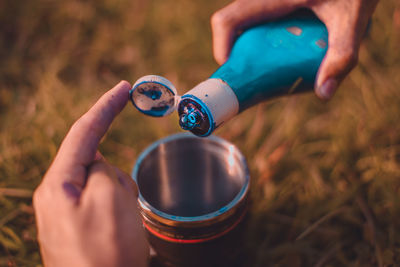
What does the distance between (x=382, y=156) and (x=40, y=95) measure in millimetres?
1491

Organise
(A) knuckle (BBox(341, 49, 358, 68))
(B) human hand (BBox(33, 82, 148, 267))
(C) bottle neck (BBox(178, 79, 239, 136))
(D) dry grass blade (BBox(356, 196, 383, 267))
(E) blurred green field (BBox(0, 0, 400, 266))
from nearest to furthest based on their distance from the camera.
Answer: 1. (B) human hand (BBox(33, 82, 148, 267))
2. (C) bottle neck (BBox(178, 79, 239, 136))
3. (A) knuckle (BBox(341, 49, 358, 68))
4. (D) dry grass blade (BBox(356, 196, 383, 267))
5. (E) blurred green field (BBox(0, 0, 400, 266))

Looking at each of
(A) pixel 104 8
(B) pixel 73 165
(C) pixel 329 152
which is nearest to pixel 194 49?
(A) pixel 104 8

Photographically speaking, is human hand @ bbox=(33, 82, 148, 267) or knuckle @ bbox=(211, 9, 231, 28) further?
knuckle @ bbox=(211, 9, 231, 28)

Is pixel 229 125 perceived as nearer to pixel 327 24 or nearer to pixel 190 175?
pixel 190 175

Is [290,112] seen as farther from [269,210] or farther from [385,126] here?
[269,210]

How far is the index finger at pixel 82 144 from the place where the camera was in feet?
2.23

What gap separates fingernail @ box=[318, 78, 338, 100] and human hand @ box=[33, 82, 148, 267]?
2.15ft

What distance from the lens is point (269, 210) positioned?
4.25 feet

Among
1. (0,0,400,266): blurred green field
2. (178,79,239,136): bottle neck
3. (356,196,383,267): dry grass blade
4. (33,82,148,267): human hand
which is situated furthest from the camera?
(0,0,400,266): blurred green field

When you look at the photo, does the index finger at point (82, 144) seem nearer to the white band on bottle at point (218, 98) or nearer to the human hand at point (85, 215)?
the human hand at point (85, 215)

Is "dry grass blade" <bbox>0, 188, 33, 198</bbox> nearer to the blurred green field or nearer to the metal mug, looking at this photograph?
the blurred green field

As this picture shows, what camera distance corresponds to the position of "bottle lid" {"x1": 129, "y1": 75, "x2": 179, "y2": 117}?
0.85 metres

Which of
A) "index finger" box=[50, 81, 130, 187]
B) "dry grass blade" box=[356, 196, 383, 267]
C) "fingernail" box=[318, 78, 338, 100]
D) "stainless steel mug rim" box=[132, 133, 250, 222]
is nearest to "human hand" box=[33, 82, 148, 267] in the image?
"index finger" box=[50, 81, 130, 187]

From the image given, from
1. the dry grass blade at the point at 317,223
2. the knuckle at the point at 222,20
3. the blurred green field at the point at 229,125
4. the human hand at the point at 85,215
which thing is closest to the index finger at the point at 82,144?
the human hand at the point at 85,215
